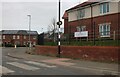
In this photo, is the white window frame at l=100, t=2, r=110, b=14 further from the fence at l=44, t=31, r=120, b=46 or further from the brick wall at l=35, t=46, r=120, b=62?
the brick wall at l=35, t=46, r=120, b=62

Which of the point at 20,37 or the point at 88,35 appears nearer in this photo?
the point at 88,35

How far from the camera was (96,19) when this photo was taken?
37219mm

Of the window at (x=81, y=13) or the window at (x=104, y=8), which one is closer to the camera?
the window at (x=104, y=8)

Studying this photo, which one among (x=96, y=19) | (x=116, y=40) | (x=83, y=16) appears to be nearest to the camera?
(x=116, y=40)

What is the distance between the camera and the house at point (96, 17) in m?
33.2

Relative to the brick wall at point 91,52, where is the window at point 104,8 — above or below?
above

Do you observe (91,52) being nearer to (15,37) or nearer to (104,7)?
(104,7)

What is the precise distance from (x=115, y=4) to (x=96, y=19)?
4475mm

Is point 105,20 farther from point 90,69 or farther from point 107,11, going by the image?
point 90,69

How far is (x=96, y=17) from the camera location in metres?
37.3

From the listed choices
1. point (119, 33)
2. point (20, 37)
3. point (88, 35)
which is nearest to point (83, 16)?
point (88, 35)

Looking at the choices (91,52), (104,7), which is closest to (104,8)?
(104,7)

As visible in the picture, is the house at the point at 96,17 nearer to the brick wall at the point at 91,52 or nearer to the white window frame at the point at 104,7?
the white window frame at the point at 104,7

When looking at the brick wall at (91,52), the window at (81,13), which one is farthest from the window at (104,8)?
the brick wall at (91,52)
